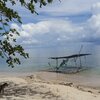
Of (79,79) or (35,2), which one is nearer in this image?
(35,2)

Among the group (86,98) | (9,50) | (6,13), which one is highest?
(6,13)

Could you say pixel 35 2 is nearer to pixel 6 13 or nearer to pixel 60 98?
pixel 6 13

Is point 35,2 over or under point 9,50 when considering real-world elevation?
over

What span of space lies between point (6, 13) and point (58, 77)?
17.2m

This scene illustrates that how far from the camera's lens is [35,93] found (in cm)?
1739

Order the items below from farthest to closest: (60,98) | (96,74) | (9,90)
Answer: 1. (96,74)
2. (9,90)
3. (60,98)

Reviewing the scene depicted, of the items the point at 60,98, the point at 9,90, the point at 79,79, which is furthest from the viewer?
the point at 79,79

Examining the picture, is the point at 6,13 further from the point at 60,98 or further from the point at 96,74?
the point at 96,74

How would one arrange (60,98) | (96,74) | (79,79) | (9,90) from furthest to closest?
(96,74) < (79,79) < (9,90) < (60,98)

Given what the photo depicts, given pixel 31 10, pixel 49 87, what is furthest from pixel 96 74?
pixel 31 10

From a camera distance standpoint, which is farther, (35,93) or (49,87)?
(49,87)

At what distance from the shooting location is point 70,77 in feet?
109

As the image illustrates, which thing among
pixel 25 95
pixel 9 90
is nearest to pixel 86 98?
pixel 25 95

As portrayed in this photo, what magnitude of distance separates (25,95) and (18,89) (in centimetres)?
186
